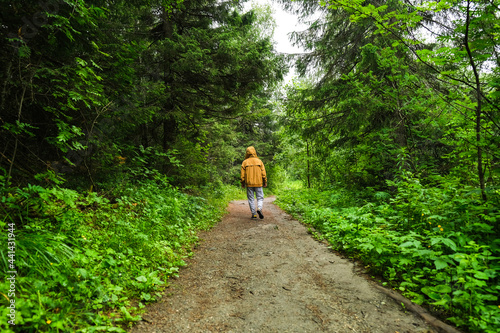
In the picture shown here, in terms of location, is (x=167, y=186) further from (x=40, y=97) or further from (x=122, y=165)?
(x=40, y=97)

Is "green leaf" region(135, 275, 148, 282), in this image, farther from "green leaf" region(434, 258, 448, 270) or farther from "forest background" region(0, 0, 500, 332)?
"green leaf" region(434, 258, 448, 270)

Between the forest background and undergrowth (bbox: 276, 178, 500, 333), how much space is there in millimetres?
23

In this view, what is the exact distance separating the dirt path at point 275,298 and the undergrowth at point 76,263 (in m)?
0.33

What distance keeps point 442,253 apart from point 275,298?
2234mm

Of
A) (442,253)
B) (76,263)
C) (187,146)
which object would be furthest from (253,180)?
(76,263)

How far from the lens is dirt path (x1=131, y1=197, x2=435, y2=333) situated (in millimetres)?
2262

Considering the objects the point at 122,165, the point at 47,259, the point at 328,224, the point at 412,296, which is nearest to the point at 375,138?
the point at 328,224

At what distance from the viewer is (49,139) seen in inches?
141

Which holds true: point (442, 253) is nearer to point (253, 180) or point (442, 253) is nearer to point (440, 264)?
point (440, 264)

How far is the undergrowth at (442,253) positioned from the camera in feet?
7.11

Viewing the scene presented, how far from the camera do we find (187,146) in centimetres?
863

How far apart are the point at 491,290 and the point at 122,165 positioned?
692 centimetres

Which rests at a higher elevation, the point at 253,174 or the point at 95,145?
the point at 95,145

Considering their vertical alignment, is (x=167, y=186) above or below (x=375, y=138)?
below
